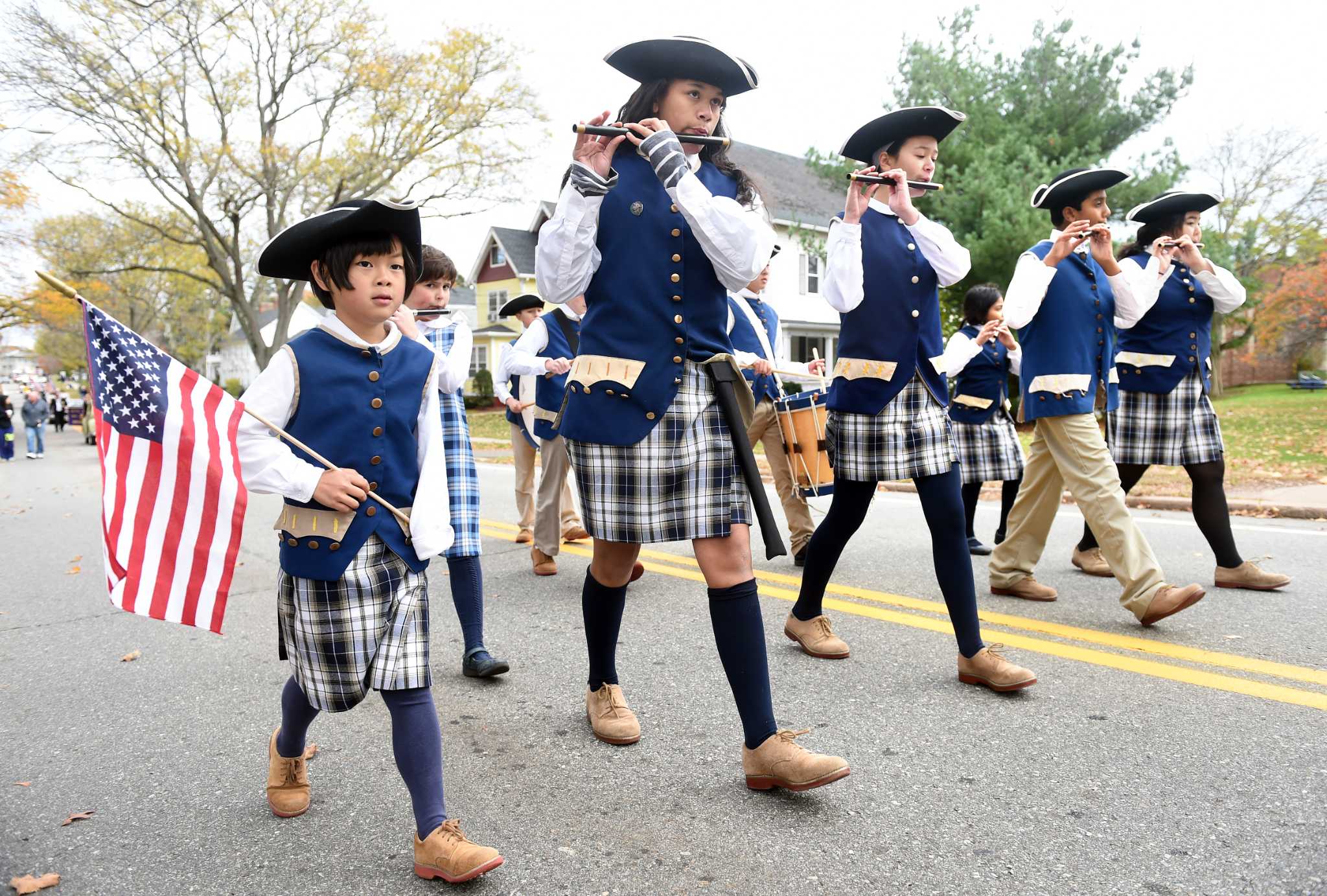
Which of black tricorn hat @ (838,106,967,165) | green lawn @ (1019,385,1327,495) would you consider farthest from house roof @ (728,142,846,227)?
black tricorn hat @ (838,106,967,165)

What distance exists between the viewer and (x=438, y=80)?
27.3 meters

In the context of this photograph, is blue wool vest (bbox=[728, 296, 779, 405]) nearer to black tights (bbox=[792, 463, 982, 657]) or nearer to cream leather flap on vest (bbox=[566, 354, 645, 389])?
black tights (bbox=[792, 463, 982, 657])

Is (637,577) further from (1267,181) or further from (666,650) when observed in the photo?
(1267,181)

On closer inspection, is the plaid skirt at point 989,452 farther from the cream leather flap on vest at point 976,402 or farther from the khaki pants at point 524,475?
the khaki pants at point 524,475

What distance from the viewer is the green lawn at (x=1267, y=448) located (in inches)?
372

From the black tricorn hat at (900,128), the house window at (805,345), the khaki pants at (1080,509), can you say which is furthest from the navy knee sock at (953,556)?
the house window at (805,345)

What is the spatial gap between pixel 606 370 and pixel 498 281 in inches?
1663

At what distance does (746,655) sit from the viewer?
2877mm

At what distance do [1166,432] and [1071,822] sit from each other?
3341mm

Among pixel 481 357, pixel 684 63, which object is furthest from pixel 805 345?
pixel 684 63

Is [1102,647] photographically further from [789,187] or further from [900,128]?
[789,187]

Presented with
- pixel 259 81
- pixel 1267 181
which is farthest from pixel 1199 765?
pixel 1267 181

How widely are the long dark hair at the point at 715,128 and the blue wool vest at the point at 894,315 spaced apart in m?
0.93

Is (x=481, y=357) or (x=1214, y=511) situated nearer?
(x=1214, y=511)
